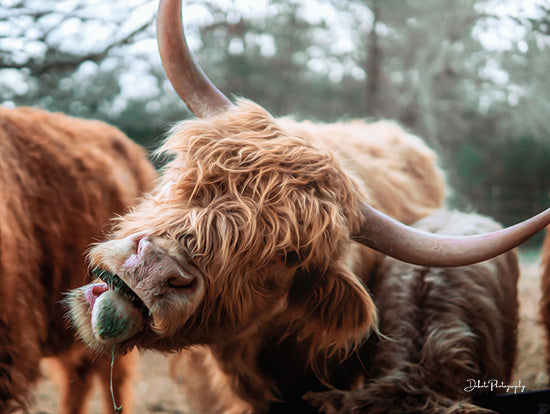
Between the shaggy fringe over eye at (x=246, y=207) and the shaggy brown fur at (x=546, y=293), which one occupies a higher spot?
the shaggy fringe over eye at (x=246, y=207)

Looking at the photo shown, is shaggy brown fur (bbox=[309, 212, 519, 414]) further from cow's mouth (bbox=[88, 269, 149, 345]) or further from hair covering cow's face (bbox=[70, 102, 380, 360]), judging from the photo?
cow's mouth (bbox=[88, 269, 149, 345])

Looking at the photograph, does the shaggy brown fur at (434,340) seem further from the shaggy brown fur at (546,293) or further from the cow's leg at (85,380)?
the cow's leg at (85,380)

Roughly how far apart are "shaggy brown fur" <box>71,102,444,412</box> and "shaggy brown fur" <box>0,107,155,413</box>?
598 mm

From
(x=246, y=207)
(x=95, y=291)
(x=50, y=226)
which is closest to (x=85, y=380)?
(x=50, y=226)

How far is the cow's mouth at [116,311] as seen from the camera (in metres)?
1.22

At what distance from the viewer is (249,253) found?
1407mm

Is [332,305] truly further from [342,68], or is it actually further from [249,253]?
[342,68]

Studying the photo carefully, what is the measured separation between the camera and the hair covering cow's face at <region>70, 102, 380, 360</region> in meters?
1.22

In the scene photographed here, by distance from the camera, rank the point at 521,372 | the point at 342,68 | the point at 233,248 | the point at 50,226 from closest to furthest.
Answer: the point at 233,248, the point at 50,226, the point at 521,372, the point at 342,68

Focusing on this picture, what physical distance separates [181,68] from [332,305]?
1.07 metres

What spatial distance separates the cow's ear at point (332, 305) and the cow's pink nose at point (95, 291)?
66cm

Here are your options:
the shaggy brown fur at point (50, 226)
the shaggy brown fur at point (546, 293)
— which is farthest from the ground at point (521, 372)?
the shaggy brown fur at point (50, 226)
